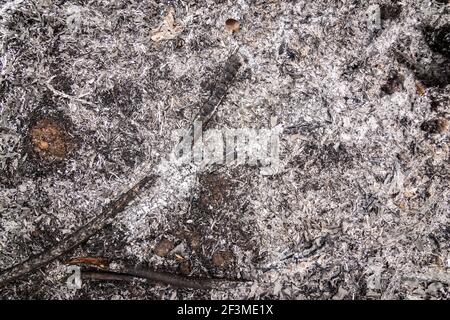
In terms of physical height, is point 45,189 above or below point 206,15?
below

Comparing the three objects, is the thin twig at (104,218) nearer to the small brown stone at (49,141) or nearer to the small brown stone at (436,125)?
the small brown stone at (49,141)

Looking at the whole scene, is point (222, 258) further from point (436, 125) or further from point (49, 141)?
point (436, 125)

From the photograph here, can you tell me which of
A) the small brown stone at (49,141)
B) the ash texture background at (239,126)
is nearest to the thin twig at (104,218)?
the ash texture background at (239,126)

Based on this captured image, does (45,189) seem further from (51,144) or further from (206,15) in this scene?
(206,15)

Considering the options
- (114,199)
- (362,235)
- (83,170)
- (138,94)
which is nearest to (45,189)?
(83,170)

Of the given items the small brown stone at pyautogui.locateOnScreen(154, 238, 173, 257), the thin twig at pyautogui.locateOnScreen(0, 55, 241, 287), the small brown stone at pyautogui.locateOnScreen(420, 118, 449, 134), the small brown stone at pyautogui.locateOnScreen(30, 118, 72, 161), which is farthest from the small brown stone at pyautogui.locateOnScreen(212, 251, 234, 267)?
the small brown stone at pyautogui.locateOnScreen(420, 118, 449, 134)

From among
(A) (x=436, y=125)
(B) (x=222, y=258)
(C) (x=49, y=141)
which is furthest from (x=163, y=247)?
(A) (x=436, y=125)
